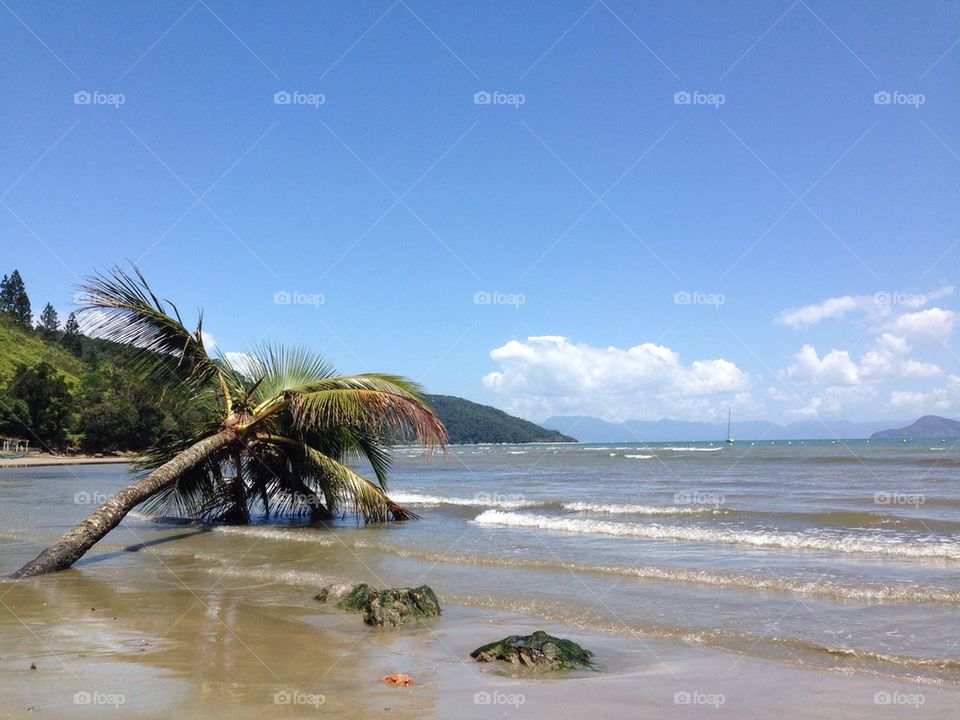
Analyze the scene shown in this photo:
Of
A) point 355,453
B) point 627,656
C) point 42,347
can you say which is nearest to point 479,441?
point 42,347

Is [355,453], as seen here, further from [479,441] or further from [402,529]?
[479,441]

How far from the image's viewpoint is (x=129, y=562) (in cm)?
1161

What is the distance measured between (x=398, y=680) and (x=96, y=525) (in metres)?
7.23

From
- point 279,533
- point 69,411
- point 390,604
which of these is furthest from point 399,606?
point 69,411

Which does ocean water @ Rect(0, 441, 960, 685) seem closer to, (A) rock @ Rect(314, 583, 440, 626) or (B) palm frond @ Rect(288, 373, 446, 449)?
(A) rock @ Rect(314, 583, 440, 626)

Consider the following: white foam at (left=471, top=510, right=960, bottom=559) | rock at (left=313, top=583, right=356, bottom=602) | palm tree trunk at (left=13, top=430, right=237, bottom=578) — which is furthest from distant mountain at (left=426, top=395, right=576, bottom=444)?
rock at (left=313, top=583, right=356, bottom=602)

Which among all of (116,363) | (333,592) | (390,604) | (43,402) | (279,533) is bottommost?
(279,533)

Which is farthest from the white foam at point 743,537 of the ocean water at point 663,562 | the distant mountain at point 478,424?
the distant mountain at point 478,424

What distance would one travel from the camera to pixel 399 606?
7.93 m

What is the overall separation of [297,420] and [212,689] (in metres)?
9.75

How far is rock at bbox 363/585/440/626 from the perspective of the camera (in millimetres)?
7758

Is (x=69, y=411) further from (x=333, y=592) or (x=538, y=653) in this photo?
(x=538, y=653)

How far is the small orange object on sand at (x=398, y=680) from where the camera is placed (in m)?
5.68

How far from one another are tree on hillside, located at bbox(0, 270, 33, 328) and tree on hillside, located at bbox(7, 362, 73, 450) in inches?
2010
